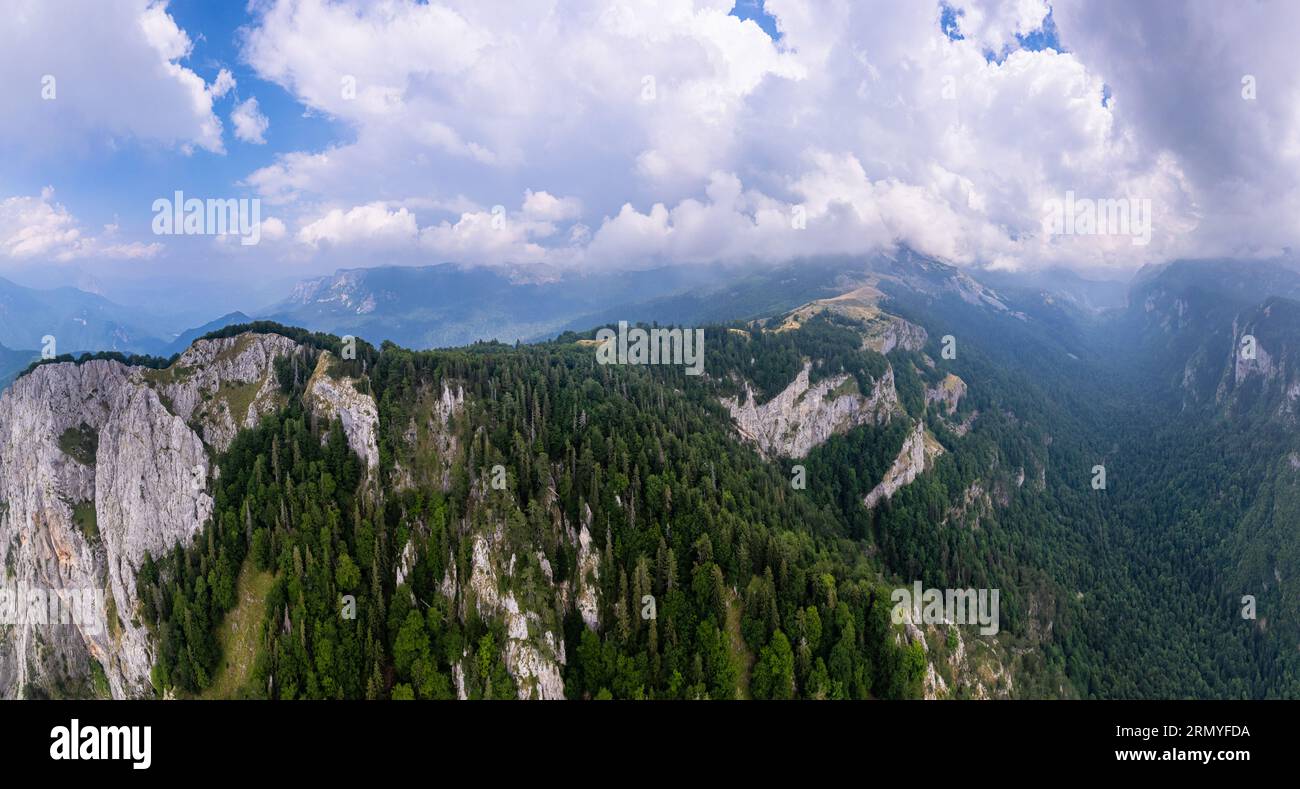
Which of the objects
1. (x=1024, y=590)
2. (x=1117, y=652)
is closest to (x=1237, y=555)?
(x=1117, y=652)

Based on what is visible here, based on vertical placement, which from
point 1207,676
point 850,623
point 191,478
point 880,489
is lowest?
point 1207,676

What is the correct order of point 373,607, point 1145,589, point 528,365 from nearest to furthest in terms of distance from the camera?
point 373,607, point 528,365, point 1145,589

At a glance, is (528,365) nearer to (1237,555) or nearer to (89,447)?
(89,447)

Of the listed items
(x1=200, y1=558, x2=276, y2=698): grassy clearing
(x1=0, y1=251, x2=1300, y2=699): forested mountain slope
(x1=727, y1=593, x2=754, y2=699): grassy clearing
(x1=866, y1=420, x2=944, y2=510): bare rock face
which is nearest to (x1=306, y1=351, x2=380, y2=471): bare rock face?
(x1=0, y1=251, x2=1300, y2=699): forested mountain slope

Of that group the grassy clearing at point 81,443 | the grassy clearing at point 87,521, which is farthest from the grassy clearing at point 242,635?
the grassy clearing at point 81,443

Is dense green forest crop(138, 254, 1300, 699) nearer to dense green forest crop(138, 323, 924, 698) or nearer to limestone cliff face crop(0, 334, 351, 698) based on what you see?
dense green forest crop(138, 323, 924, 698)

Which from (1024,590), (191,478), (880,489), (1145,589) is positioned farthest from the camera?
(1145,589)

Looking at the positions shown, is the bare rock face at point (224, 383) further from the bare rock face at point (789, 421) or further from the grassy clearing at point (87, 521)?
the bare rock face at point (789, 421)
